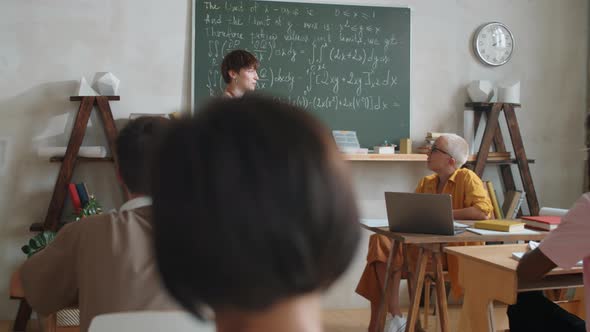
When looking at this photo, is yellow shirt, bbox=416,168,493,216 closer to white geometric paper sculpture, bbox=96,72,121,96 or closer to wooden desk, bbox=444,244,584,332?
wooden desk, bbox=444,244,584,332

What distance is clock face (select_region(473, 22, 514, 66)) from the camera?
470 cm

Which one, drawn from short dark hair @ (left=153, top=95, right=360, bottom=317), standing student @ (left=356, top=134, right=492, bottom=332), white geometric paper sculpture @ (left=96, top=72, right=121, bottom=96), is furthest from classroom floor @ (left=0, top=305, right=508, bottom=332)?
short dark hair @ (left=153, top=95, right=360, bottom=317)

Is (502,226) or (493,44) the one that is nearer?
(502,226)

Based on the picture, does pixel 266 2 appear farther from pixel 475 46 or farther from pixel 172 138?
pixel 172 138

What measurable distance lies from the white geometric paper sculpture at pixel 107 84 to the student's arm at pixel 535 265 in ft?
9.21

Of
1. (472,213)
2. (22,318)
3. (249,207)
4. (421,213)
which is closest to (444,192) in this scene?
(472,213)

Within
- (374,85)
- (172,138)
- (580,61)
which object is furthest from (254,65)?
(172,138)

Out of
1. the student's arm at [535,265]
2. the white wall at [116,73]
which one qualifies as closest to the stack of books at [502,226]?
the student's arm at [535,265]

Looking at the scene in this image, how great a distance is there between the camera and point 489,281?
7.99 feet

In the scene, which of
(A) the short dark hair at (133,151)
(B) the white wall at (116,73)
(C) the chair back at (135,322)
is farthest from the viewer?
(B) the white wall at (116,73)

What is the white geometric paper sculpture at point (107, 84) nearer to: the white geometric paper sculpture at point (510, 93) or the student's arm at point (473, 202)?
the student's arm at point (473, 202)

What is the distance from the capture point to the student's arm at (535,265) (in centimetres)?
198

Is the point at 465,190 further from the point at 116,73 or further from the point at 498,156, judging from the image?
the point at 116,73

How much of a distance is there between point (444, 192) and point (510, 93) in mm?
1238
